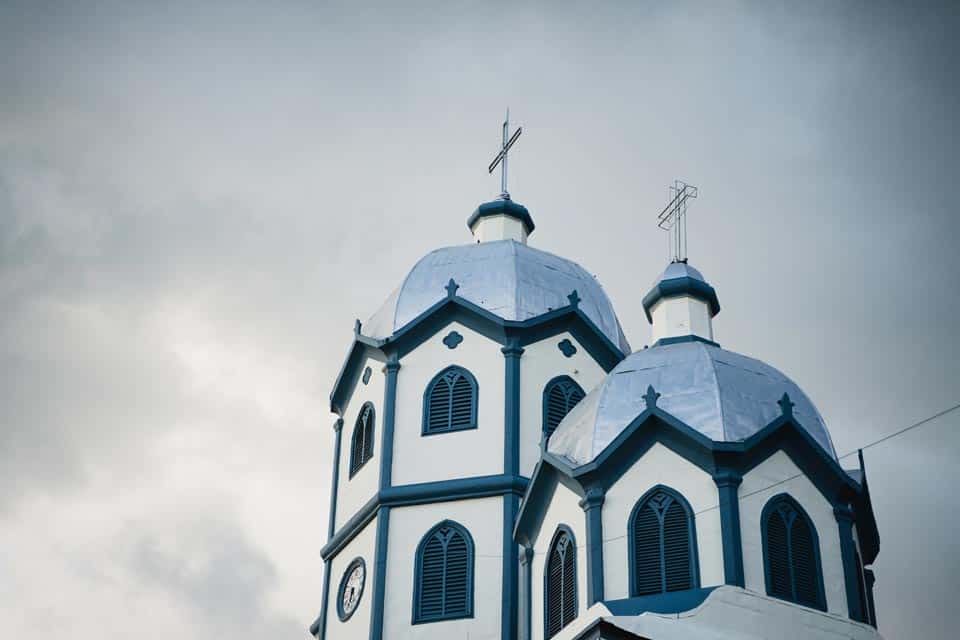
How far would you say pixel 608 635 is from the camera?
33812 millimetres

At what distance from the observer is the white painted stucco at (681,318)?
4350 cm

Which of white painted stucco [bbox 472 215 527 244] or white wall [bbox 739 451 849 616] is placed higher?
white painted stucco [bbox 472 215 527 244]

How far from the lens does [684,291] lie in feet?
144

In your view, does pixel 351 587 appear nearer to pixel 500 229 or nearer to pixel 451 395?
pixel 451 395

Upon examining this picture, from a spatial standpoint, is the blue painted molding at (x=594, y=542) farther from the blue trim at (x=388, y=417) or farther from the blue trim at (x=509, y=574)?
the blue trim at (x=388, y=417)

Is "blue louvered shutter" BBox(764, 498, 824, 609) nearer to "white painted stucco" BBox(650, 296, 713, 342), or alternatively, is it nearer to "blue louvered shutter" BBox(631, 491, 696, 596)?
"blue louvered shutter" BBox(631, 491, 696, 596)

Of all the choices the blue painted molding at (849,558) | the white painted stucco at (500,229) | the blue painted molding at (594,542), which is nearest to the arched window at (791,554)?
the blue painted molding at (849,558)

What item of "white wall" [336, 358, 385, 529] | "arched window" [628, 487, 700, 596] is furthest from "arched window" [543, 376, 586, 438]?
"arched window" [628, 487, 700, 596]

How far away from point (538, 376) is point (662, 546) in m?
8.40

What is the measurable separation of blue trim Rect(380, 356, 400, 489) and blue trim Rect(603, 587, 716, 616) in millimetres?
8538

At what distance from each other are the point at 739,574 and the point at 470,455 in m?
8.81

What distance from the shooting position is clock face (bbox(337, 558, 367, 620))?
42.2 meters

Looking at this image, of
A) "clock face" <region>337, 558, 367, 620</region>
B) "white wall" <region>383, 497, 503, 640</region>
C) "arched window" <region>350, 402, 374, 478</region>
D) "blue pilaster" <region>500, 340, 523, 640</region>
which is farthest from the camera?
"arched window" <region>350, 402, 374, 478</region>

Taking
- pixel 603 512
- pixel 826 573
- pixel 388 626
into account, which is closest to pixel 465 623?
pixel 388 626
